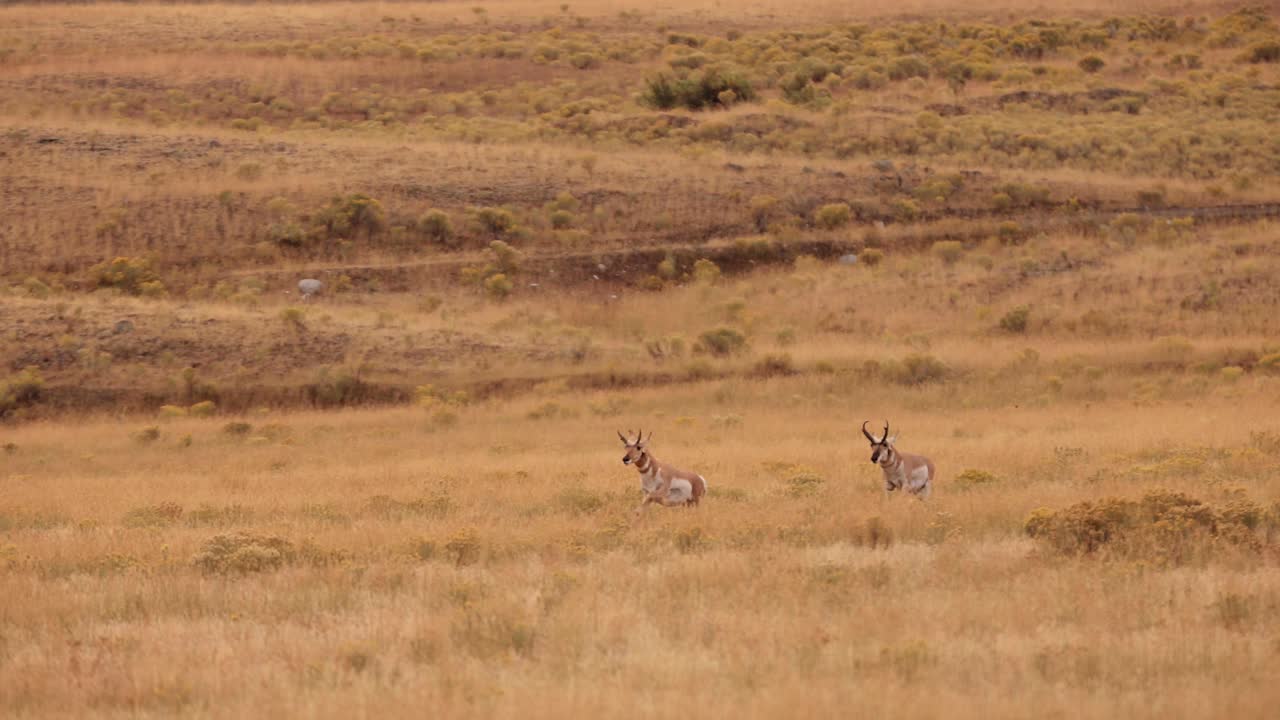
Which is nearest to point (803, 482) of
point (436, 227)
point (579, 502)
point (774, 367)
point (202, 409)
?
point (579, 502)

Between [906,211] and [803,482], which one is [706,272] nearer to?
[906,211]

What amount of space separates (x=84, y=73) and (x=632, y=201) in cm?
3194

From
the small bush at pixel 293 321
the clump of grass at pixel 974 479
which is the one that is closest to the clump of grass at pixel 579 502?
the clump of grass at pixel 974 479

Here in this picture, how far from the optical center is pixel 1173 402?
96.8 feet

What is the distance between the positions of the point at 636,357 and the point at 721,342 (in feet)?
7.88

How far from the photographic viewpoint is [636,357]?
36281 millimetres

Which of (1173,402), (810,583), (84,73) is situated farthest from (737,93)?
(810,583)

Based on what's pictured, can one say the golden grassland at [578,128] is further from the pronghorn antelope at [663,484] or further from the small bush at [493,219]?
the pronghorn antelope at [663,484]

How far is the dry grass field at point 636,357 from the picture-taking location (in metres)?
10.7

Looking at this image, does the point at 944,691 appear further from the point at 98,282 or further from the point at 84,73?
the point at 84,73

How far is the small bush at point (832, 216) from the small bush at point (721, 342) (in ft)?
41.6

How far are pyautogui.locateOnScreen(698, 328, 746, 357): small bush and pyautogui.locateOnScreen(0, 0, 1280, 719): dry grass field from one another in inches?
4.3

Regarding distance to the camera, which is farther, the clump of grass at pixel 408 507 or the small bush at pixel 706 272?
the small bush at pixel 706 272

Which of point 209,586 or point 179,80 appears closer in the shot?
point 209,586
